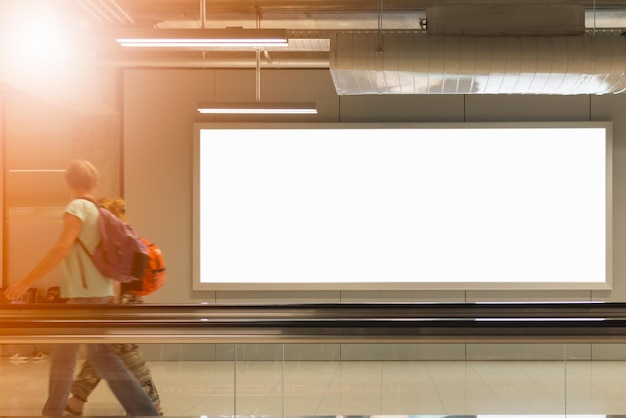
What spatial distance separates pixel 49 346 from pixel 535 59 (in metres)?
4.30

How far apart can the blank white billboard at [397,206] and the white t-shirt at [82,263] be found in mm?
3839

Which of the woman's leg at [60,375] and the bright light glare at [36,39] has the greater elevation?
the bright light glare at [36,39]

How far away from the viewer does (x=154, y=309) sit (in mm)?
4160

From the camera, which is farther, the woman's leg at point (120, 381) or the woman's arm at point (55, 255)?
the woman's arm at point (55, 255)

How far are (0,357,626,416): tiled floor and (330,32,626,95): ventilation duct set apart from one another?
308cm

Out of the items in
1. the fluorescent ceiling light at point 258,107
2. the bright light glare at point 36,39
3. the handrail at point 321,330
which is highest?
the bright light glare at point 36,39

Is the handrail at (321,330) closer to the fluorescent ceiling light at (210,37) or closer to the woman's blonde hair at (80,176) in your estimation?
the woman's blonde hair at (80,176)

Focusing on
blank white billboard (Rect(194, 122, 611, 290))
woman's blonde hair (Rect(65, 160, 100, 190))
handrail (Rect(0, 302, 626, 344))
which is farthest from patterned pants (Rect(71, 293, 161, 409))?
blank white billboard (Rect(194, 122, 611, 290))

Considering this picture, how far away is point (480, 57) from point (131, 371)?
12.5ft

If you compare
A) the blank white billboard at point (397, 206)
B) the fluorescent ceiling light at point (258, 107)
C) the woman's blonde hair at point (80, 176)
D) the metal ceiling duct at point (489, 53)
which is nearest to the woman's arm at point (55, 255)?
the woman's blonde hair at point (80, 176)

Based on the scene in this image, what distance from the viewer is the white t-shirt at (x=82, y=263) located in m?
3.61

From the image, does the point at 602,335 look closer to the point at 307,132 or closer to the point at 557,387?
the point at 557,387

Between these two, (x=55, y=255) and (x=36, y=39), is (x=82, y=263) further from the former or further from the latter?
(x=36, y=39)

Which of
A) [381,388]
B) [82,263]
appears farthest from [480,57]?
[82,263]
